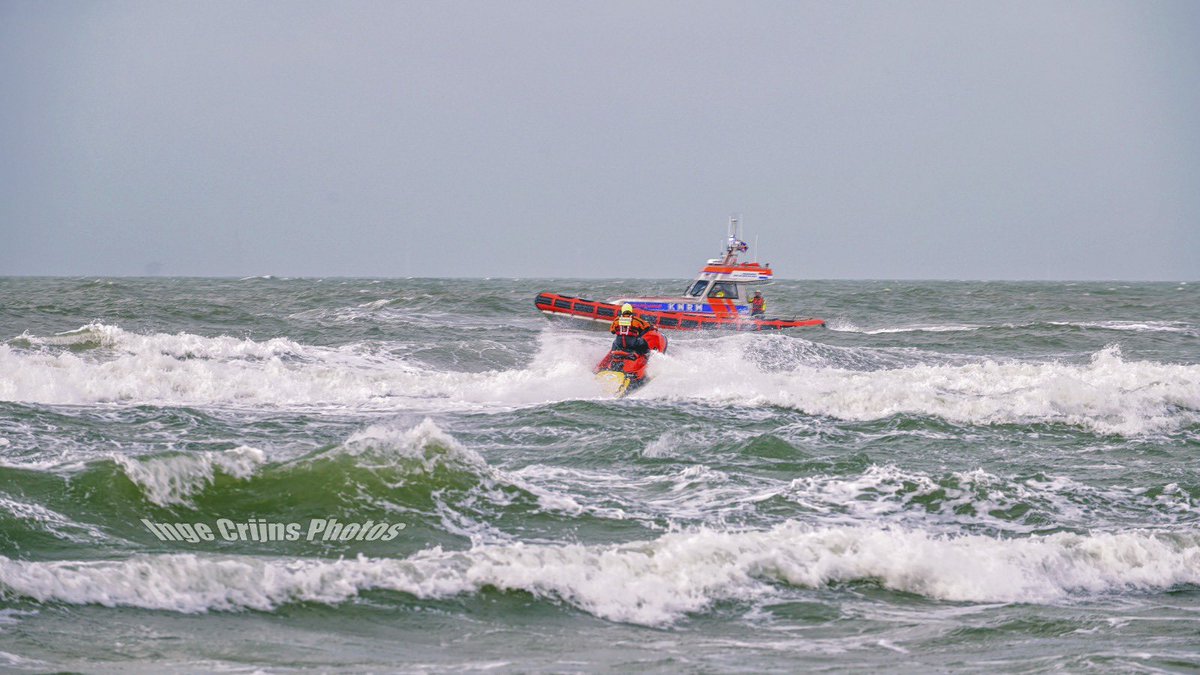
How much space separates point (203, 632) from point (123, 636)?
0.35 m

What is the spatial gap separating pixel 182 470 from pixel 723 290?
18.0m

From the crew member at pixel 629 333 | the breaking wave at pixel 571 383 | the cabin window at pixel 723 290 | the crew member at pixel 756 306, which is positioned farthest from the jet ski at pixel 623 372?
the crew member at pixel 756 306

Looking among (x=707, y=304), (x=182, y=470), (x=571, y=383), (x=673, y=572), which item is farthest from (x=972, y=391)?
(x=182, y=470)

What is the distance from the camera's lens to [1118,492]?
969 centimetres

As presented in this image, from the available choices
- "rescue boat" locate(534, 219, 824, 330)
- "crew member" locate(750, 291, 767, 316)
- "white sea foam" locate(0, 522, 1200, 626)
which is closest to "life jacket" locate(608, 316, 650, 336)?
"rescue boat" locate(534, 219, 824, 330)

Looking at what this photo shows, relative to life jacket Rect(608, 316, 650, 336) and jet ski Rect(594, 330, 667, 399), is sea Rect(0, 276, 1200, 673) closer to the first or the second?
jet ski Rect(594, 330, 667, 399)

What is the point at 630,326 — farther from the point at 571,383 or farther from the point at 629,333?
the point at 571,383

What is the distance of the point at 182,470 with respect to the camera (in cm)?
848

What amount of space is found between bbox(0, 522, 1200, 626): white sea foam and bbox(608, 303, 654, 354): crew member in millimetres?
8820

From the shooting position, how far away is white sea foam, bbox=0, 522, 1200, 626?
6.02 m

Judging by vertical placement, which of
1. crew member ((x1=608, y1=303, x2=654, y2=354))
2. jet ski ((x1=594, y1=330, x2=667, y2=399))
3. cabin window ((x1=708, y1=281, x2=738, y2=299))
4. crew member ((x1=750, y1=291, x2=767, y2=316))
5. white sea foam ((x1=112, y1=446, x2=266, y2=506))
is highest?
cabin window ((x1=708, y1=281, x2=738, y2=299))

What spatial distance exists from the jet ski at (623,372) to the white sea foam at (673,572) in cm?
840

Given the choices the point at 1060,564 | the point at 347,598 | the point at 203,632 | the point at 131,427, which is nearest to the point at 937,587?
the point at 1060,564

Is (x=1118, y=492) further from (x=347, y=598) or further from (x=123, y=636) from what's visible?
(x=123, y=636)
